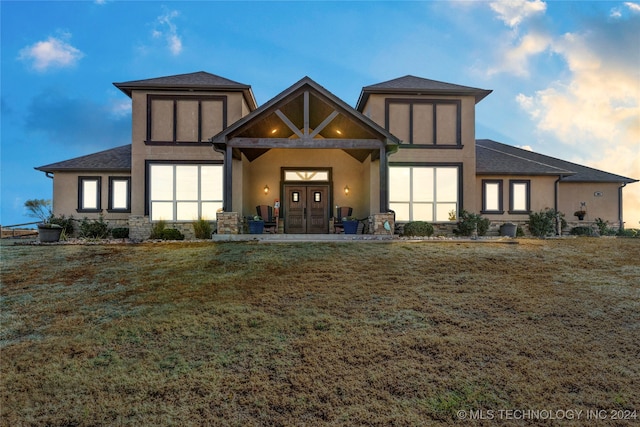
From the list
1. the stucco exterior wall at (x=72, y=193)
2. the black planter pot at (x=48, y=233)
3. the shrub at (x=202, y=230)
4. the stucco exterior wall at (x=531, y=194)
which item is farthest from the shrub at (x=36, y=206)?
the stucco exterior wall at (x=531, y=194)

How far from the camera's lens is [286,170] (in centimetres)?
1616

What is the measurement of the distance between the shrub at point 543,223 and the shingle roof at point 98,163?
1746 cm

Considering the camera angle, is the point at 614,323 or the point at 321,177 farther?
the point at 321,177

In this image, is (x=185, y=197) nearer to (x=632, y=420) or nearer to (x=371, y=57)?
(x=371, y=57)

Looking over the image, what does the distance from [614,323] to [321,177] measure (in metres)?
11.9

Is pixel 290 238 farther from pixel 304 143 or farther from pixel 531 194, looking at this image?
pixel 531 194

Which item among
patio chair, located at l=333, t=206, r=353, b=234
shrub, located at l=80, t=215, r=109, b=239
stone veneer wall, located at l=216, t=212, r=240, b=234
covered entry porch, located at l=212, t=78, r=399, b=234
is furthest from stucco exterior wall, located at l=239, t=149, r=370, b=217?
shrub, located at l=80, t=215, r=109, b=239

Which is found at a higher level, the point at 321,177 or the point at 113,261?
the point at 321,177

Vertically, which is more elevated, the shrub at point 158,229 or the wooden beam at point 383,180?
the wooden beam at point 383,180

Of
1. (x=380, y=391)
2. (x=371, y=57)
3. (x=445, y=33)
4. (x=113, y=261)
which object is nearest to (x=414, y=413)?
(x=380, y=391)

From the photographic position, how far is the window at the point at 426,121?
1526 centimetres

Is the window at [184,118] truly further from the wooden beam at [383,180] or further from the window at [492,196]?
the window at [492,196]

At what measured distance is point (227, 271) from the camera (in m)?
8.12

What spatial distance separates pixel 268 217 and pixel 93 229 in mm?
7087
